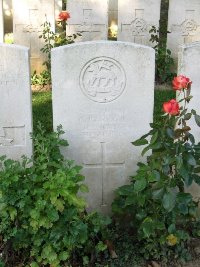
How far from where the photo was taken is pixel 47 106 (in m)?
6.36

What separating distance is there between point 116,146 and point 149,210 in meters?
0.63

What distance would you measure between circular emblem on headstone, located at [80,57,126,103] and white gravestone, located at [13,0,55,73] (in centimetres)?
381

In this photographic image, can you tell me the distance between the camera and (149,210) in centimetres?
355

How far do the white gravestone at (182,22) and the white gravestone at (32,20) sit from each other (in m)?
1.76

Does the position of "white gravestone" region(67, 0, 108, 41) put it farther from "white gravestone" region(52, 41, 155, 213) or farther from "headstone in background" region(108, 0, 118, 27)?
"white gravestone" region(52, 41, 155, 213)

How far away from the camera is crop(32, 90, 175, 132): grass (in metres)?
5.81

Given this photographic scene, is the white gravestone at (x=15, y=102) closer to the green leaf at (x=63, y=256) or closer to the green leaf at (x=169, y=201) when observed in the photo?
the green leaf at (x=63, y=256)

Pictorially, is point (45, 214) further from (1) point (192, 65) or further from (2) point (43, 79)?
(2) point (43, 79)

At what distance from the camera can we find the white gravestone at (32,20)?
7238 mm

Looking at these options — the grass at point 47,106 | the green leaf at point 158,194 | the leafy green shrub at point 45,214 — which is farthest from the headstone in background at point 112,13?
the green leaf at point 158,194

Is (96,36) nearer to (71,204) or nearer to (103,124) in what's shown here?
(103,124)

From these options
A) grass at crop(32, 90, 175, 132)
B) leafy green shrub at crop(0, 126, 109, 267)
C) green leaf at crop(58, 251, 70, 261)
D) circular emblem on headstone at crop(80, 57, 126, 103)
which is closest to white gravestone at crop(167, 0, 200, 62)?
grass at crop(32, 90, 175, 132)

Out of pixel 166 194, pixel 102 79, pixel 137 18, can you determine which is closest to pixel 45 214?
pixel 166 194

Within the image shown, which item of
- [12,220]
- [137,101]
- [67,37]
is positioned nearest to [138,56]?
[137,101]
